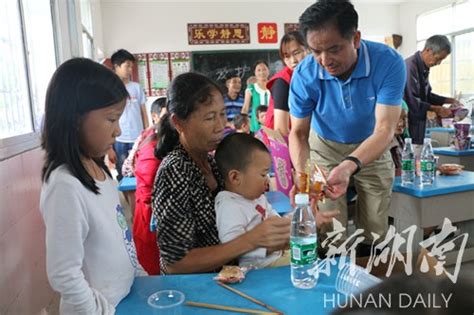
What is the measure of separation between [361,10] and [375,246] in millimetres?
7091

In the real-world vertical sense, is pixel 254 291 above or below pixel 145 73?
below

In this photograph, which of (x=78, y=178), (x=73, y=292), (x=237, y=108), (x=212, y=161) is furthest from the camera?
(x=237, y=108)

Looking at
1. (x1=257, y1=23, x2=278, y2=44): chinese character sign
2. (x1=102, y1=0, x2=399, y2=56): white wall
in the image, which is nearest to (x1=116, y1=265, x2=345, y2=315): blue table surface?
(x1=102, y1=0, x2=399, y2=56): white wall

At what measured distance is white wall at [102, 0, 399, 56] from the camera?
6.77 m

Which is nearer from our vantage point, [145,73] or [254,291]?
[254,291]

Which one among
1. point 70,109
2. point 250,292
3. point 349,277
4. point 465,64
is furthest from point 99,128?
point 465,64

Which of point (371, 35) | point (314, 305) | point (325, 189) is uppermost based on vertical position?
point (371, 35)

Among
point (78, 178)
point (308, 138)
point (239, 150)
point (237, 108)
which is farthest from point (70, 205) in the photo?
point (237, 108)

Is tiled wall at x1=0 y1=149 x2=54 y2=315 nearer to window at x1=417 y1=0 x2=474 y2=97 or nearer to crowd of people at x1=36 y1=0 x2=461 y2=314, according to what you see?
crowd of people at x1=36 y1=0 x2=461 y2=314

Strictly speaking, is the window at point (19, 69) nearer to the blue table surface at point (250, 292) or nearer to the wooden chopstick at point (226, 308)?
the blue table surface at point (250, 292)

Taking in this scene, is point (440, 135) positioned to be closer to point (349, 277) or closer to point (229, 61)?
point (229, 61)

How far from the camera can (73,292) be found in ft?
2.79

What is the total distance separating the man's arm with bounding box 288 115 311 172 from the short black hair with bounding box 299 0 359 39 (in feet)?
1.72

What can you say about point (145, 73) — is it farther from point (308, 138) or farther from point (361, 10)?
point (308, 138)
